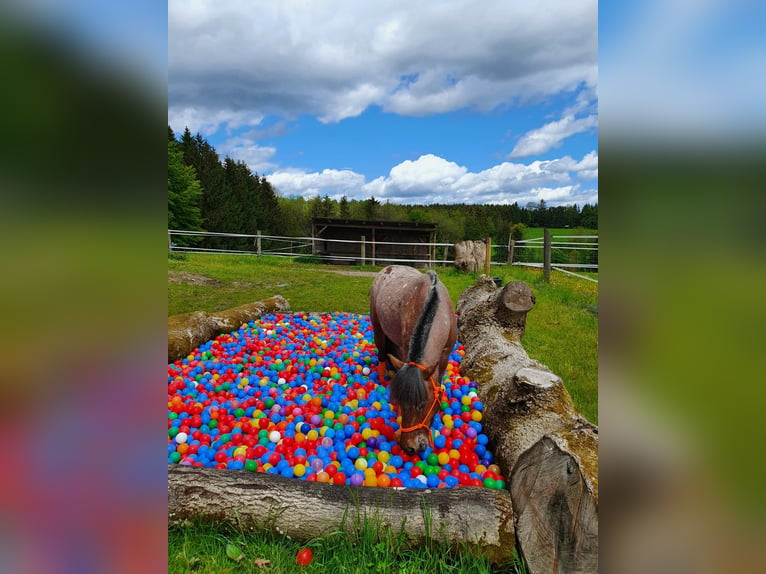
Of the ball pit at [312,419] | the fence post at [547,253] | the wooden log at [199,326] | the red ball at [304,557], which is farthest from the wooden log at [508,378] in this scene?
the fence post at [547,253]

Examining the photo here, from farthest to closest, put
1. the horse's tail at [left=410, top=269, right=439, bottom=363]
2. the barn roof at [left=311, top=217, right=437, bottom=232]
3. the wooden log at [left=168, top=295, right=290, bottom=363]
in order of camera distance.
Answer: the barn roof at [left=311, top=217, right=437, bottom=232]
the wooden log at [left=168, top=295, right=290, bottom=363]
the horse's tail at [left=410, top=269, right=439, bottom=363]

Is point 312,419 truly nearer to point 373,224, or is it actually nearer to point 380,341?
point 380,341

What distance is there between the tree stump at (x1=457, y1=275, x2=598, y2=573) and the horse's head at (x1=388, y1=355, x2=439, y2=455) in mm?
618

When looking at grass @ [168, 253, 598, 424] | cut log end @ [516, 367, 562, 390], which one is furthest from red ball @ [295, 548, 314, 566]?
grass @ [168, 253, 598, 424]

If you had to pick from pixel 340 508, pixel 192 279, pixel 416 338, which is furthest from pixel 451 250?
pixel 340 508

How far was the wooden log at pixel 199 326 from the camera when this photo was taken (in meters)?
5.57

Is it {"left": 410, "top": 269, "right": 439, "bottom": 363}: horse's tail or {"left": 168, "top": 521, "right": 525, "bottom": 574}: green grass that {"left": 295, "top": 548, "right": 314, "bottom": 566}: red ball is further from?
{"left": 410, "top": 269, "right": 439, "bottom": 363}: horse's tail

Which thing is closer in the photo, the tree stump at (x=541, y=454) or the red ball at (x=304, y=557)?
the tree stump at (x=541, y=454)

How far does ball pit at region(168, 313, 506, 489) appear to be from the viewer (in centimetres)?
325

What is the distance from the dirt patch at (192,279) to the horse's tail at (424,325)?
26.9 ft

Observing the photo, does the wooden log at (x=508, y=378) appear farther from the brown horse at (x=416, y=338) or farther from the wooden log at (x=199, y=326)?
the wooden log at (x=199, y=326)
